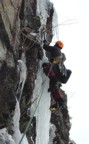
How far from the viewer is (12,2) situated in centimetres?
645

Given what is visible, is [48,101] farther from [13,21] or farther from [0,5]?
[0,5]

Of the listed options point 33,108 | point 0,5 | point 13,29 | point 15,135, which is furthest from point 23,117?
point 0,5

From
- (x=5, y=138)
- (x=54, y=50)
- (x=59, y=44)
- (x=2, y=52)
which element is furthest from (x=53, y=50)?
(x=5, y=138)

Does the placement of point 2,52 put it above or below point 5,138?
above

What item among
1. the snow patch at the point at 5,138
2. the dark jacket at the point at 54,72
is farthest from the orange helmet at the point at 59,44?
the snow patch at the point at 5,138

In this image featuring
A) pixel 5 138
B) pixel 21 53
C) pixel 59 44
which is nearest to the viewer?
pixel 5 138

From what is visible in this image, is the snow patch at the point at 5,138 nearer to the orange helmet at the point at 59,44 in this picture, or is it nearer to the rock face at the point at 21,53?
the rock face at the point at 21,53

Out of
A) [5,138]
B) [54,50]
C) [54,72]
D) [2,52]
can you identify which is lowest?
[5,138]

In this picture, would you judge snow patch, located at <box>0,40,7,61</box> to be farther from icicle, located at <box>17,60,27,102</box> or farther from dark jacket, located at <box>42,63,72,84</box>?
dark jacket, located at <box>42,63,72,84</box>

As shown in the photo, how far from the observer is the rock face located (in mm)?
6000

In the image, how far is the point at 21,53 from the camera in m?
7.25

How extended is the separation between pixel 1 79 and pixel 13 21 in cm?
110

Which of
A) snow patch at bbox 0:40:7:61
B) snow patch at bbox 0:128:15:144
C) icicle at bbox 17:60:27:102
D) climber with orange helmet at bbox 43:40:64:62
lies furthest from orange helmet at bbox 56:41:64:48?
snow patch at bbox 0:128:15:144

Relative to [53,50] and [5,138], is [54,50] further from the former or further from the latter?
[5,138]
